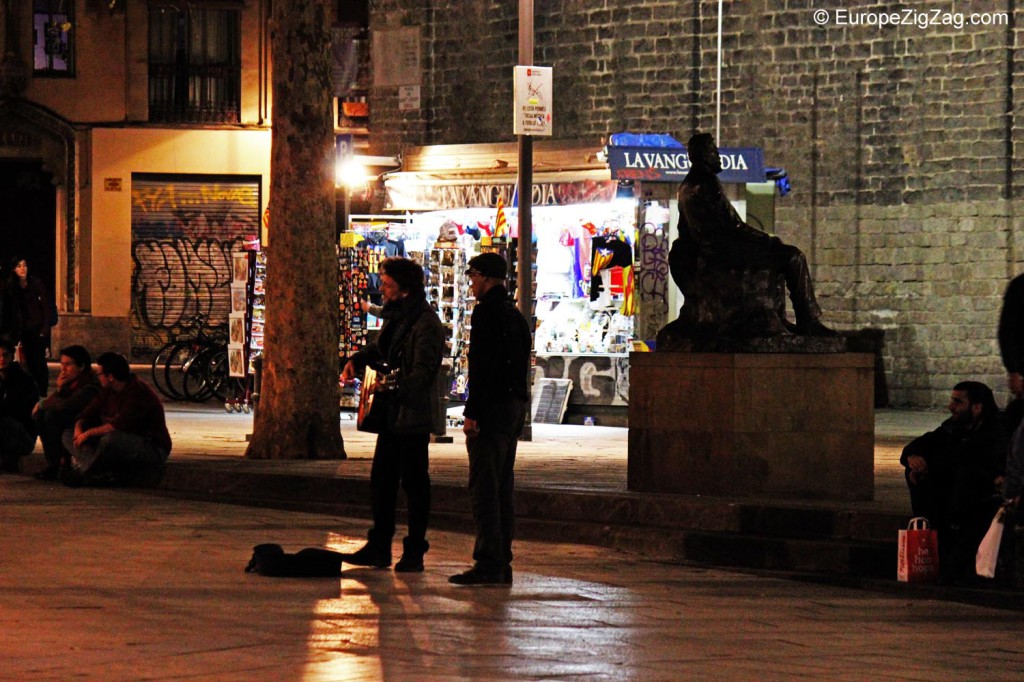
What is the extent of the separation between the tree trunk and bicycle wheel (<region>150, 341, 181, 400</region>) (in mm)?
8847

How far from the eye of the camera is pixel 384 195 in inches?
948

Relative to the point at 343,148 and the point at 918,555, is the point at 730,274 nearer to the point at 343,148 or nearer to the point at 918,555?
the point at 918,555

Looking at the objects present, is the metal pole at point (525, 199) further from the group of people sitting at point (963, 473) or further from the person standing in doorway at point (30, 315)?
the group of people sitting at point (963, 473)

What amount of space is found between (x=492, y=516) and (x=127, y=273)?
Answer: 27.1m

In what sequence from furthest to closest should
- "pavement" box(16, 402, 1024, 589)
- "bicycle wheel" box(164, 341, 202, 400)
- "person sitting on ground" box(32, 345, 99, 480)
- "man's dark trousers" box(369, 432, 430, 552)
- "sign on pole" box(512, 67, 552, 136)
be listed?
"bicycle wheel" box(164, 341, 202, 400), "sign on pole" box(512, 67, 552, 136), "person sitting on ground" box(32, 345, 99, 480), "pavement" box(16, 402, 1024, 589), "man's dark trousers" box(369, 432, 430, 552)

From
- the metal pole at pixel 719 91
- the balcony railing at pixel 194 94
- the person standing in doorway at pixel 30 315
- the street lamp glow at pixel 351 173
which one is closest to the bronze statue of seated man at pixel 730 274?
the street lamp glow at pixel 351 173

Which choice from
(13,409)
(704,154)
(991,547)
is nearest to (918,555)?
(991,547)

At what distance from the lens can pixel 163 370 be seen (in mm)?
26141

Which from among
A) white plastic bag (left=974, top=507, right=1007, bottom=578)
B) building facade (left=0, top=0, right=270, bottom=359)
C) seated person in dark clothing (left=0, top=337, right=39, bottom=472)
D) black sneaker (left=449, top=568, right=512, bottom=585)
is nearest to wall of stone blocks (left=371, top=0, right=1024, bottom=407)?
building facade (left=0, top=0, right=270, bottom=359)

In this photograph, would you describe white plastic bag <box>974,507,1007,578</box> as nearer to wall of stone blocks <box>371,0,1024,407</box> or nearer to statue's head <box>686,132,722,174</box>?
statue's head <box>686,132,722,174</box>

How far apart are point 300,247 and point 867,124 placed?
1169cm

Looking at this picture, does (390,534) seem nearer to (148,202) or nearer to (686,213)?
(686,213)

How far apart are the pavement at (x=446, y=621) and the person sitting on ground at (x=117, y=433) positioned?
3.06 metres

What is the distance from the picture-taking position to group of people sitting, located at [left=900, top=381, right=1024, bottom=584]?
1021 cm
